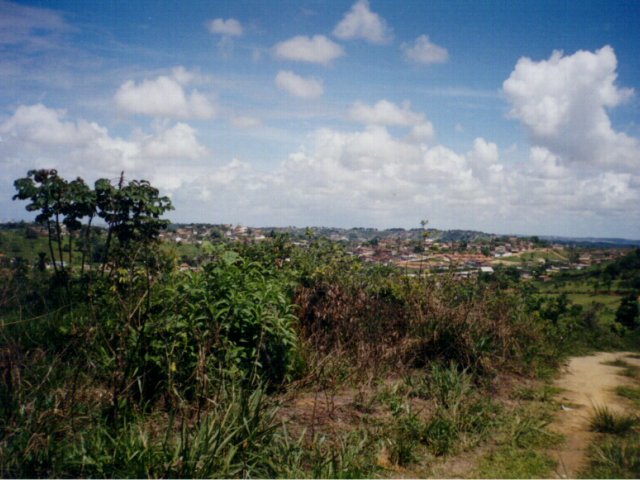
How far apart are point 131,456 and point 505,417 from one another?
392 cm

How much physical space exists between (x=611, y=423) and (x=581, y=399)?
3.86 feet

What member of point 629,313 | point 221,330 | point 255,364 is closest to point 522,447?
point 255,364

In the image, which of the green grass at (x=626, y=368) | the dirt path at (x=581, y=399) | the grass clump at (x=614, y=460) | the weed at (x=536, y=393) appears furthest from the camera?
the green grass at (x=626, y=368)

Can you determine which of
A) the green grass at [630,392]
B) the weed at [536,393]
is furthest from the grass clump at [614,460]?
the green grass at [630,392]

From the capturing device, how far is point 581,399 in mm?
5531

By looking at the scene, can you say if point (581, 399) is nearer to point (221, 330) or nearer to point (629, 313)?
point (221, 330)

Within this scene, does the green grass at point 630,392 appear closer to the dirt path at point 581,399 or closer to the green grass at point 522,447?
the dirt path at point 581,399

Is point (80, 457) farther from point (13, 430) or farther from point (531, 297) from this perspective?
point (531, 297)

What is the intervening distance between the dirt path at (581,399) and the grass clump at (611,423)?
12 centimetres

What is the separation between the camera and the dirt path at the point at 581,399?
3.94 meters

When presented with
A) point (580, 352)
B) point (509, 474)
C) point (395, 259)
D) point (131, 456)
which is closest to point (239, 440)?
A: point (131, 456)

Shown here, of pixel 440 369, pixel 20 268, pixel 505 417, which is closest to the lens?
pixel 505 417

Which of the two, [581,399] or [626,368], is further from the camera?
[626,368]

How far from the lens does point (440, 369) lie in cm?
580
